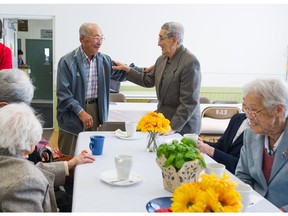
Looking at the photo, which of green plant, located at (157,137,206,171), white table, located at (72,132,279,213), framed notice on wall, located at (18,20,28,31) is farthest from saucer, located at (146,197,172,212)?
framed notice on wall, located at (18,20,28,31)

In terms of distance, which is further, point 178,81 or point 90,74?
point 90,74

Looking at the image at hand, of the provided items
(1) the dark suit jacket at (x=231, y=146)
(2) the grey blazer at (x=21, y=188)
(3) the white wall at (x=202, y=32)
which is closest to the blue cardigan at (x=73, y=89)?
(1) the dark suit jacket at (x=231, y=146)

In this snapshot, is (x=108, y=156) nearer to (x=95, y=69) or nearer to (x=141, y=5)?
(x=95, y=69)

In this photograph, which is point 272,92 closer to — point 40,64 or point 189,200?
point 189,200

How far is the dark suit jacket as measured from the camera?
195 cm

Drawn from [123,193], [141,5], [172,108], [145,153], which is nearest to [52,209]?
[123,193]

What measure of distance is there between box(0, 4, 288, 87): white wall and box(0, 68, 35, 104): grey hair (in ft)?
14.0

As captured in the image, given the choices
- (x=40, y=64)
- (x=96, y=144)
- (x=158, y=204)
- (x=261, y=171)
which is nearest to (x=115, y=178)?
(x=158, y=204)

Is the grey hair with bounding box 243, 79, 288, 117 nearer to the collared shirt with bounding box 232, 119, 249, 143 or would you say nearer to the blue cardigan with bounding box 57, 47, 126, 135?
the collared shirt with bounding box 232, 119, 249, 143

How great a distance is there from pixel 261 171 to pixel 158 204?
2.04 feet

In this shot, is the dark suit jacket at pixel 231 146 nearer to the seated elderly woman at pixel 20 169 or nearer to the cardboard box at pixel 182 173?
the cardboard box at pixel 182 173

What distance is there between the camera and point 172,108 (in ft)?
9.09

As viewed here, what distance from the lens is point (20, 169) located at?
1.27m

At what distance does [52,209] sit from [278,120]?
1078 mm
